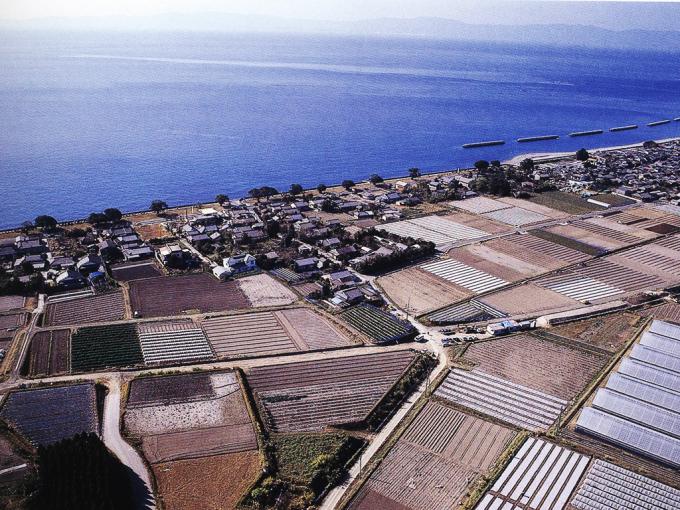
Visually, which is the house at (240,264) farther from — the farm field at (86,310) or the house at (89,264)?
the house at (89,264)

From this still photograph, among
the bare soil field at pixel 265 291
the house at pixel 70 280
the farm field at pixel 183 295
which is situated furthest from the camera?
the house at pixel 70 280

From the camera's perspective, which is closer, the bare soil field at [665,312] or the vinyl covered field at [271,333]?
the vinyl covered field at [271,333]

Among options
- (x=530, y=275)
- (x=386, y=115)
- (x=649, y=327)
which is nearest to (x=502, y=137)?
(x=386, y=115)

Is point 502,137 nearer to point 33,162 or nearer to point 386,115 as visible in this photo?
point 386,115

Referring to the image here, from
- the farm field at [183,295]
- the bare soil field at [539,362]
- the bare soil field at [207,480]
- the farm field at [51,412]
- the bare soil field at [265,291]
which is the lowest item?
the bare soil field at [207,480]

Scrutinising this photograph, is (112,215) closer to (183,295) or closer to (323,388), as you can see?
(183,295)

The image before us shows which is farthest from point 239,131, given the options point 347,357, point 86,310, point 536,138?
point 347,357

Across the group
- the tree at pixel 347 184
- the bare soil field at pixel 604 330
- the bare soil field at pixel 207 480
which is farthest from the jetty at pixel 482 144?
the bare soil field at pixel 207 480
